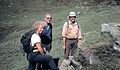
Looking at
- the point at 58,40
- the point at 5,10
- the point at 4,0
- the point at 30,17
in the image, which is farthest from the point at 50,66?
the point at 4,0

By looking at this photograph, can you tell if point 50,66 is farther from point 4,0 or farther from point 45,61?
point 4,0

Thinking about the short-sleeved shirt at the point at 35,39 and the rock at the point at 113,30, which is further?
the rock at the point at 113,30

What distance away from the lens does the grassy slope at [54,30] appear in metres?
13.7

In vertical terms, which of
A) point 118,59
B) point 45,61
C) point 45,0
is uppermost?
point 45,61

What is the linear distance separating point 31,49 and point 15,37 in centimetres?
1209

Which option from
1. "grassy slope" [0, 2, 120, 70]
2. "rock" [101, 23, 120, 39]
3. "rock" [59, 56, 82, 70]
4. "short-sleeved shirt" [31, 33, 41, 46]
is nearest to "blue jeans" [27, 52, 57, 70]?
"short-sleeved shirt" [31, 33, 41, 46]

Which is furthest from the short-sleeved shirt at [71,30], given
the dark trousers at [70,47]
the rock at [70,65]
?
the rock at [70,65]

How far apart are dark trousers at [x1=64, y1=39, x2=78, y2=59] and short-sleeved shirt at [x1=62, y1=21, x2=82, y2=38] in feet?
0.54

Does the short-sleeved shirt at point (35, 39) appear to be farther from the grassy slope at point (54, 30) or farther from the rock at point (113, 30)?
the grassy slope at point (54, 30)

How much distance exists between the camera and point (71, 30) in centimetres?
984

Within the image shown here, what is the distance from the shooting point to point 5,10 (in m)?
27.1

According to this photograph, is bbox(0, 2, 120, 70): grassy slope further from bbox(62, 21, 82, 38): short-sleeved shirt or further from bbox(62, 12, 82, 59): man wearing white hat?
bbox(62, 21, 82, 38): short-sleeved shirt

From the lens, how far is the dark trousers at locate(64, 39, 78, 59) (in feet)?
32.8

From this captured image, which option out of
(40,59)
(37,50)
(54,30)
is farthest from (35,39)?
(54,30)
